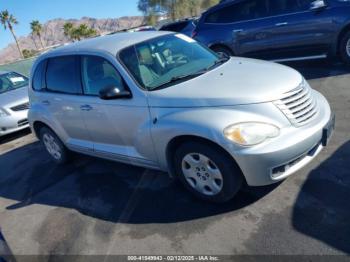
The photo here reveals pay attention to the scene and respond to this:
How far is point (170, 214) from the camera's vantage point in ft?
11.6

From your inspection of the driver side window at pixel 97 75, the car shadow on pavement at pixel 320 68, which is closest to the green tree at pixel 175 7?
the car shadow on pavement at pixel 320 68

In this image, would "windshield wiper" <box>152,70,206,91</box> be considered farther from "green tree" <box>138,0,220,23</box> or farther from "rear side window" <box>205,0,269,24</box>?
"green tree" <box>138,0,220,23</box>

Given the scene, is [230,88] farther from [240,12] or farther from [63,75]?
[240,12]

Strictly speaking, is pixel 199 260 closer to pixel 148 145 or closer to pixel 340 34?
pixel 148 145

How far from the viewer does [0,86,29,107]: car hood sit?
770cm

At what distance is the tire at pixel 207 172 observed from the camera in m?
3.14

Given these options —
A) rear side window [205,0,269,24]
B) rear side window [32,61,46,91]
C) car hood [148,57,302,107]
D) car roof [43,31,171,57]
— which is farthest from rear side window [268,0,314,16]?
rear side window [32,61,46,91]

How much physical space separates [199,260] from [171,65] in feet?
7.12

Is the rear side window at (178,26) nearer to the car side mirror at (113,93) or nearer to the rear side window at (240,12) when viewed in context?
the rear side window at (240,12)

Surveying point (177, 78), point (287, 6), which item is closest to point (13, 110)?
point (177, 78)

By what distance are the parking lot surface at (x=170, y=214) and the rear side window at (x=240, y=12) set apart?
3.58 m

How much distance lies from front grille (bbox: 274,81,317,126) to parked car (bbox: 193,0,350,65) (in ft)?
13.5

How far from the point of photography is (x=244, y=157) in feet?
9.70

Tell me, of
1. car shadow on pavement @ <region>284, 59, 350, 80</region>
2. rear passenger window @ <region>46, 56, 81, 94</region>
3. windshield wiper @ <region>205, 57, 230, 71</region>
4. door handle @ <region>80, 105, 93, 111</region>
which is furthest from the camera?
car shadow on pavement @ <region>284, 59, 350, 80</region>
